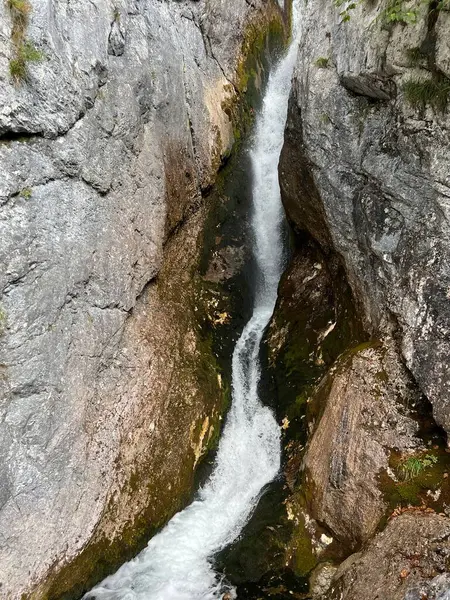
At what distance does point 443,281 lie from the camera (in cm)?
696

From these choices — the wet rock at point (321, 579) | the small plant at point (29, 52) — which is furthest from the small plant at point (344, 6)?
the wet rock at point (321, 579)

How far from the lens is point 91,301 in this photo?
25.5 ft

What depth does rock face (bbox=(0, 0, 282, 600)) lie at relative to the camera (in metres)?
6.49

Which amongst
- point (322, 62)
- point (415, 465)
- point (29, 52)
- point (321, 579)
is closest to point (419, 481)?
point (415, 465)

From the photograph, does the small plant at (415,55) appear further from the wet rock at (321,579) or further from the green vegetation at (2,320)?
the wet rock at (321,579)

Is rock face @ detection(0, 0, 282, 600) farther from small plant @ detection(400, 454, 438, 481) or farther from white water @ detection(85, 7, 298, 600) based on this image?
small plant @ detection(400, 454, 438, 481)

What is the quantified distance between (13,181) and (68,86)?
1.93 meters

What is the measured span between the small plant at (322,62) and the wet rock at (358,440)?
17.8 feet

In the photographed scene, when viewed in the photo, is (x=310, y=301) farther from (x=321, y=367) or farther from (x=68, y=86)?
(x=68, y=86)

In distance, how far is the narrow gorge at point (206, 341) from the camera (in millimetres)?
6492

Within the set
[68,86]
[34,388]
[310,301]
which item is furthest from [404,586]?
[68,86]

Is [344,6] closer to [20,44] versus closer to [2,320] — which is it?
[20,44]

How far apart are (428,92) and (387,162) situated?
1.21 meters

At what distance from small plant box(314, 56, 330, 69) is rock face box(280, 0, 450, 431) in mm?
29
